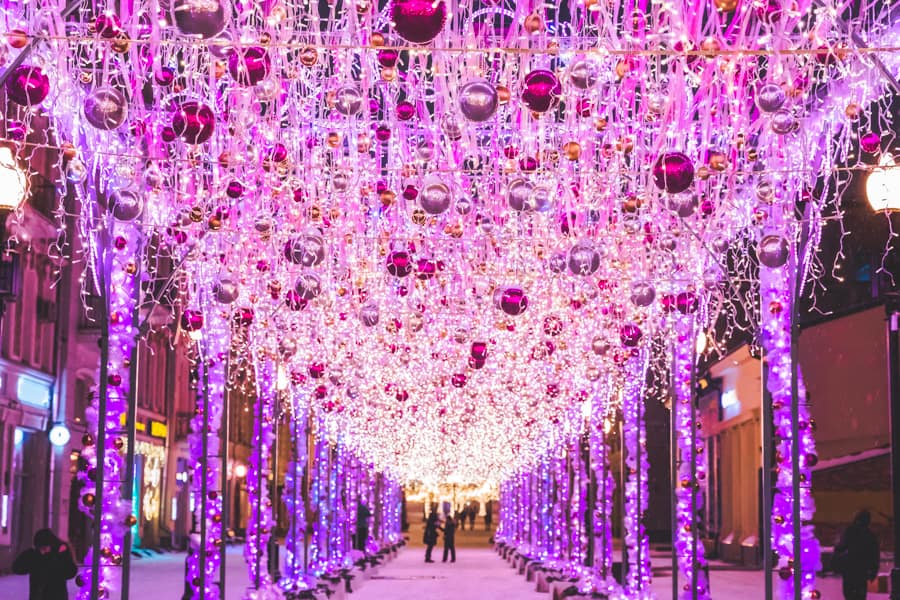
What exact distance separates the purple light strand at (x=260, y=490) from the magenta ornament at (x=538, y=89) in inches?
460

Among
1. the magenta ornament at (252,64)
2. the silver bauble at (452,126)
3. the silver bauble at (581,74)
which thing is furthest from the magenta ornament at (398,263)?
the silver bauble at (581,74)

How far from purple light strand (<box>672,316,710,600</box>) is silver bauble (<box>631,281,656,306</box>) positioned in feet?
10.6

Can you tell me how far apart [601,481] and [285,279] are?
822 centimetres

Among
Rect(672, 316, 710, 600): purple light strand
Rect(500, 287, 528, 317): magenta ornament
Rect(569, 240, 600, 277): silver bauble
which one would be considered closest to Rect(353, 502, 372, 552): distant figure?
Rect(672, 316, 710, 600): purple light strand

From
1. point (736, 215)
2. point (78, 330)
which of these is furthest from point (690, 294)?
point (78, 330)

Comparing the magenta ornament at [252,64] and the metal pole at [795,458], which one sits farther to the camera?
the metal pole at [795,458]

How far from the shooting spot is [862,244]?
26453 mm

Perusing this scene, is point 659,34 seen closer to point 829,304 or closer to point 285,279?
point 285,279

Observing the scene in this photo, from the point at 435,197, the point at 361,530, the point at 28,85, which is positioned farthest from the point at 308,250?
the point at 361,530

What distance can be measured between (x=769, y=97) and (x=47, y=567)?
8364 mm

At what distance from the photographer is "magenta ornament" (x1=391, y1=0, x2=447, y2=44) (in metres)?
6.14

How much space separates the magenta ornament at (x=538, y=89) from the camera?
728cm

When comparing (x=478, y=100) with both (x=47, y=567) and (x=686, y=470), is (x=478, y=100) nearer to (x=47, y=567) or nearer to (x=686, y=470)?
(x=47, y=567)

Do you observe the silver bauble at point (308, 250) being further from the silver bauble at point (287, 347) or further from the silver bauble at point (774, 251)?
the silver bauble at point (287, 347)
